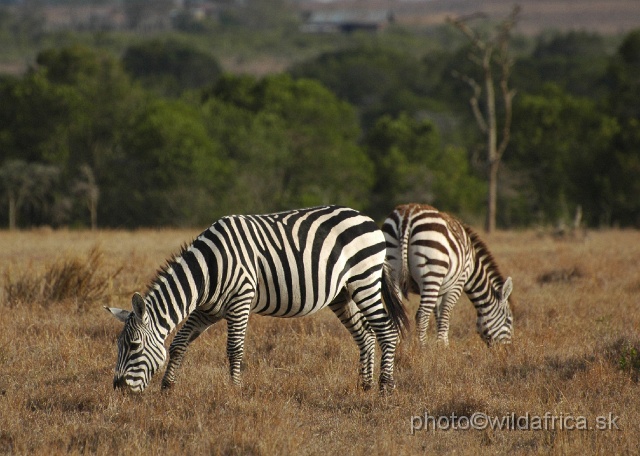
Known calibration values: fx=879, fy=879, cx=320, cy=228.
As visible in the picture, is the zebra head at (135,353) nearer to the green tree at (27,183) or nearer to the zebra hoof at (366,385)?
the zebra hoof at (366,385)

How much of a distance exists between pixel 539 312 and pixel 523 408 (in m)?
4.31

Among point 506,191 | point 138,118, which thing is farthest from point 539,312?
point 138,118

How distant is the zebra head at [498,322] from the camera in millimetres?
10144

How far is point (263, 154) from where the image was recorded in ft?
145

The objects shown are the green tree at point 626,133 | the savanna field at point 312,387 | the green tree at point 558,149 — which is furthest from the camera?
the green tree at point 558,149

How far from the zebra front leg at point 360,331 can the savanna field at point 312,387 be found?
0.15 metres

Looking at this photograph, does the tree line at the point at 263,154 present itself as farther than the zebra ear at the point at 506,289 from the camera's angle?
Yes

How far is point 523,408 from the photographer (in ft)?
23.8

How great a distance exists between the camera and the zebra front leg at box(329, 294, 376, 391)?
816cm

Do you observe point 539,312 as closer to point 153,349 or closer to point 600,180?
point 153,349

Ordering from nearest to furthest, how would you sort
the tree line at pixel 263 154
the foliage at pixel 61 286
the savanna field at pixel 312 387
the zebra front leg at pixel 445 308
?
the savanna field at pixel 312 387 → the zebra front leg at pixel 445 308 → the foliage at pixel 61 286 → the tree line at pixel 263 154

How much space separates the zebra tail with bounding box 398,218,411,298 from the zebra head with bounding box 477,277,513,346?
102 cm

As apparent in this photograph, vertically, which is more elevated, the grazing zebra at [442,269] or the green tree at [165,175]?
the grazing zebra at [442,269]
